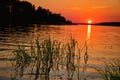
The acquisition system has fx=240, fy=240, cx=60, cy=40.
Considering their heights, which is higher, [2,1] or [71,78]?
[2,1]

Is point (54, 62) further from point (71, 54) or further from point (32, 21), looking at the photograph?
point (32, 21)

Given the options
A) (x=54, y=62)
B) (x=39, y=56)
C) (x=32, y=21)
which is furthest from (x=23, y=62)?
(x=32, y=21)

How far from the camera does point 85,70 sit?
1622 cm

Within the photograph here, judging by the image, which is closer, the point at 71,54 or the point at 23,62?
the point at 23,62

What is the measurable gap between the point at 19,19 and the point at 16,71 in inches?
6194

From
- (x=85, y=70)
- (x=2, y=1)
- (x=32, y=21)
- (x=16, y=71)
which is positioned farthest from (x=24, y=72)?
(x=32, y=21)

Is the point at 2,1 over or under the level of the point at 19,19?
over

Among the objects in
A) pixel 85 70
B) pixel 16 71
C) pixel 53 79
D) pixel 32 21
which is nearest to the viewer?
pixel 53 79

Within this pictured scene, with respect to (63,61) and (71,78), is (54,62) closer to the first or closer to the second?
(63,61)

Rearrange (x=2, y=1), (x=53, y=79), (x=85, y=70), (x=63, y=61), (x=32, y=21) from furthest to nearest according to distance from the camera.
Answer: (x=32, y=21) → (x=2, y=1) → (x=63, y=61) → (x=85, y=70) → (x=53, y=79)

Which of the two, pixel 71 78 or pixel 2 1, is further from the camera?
pixel 2 1

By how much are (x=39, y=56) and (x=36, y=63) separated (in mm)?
1085

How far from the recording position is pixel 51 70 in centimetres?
1512

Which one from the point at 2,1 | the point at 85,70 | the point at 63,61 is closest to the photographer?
the point at 85,70
